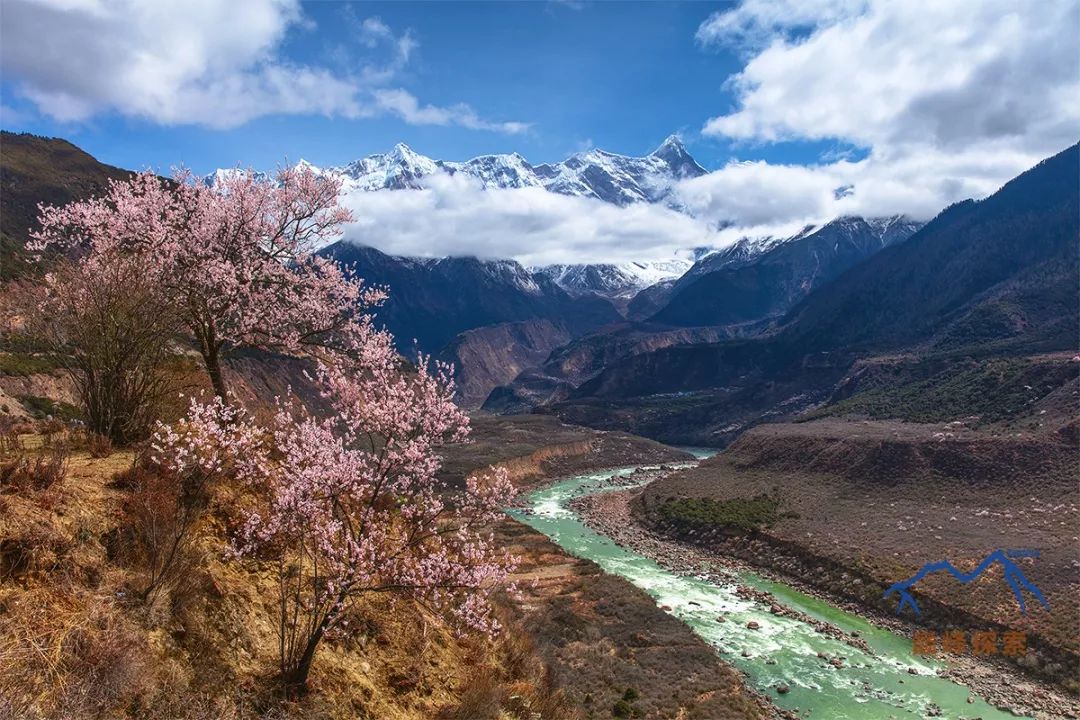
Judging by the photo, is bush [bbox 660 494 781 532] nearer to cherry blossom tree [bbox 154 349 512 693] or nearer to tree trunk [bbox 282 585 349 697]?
cherry blossom tree [bbox 154 349 512 693]

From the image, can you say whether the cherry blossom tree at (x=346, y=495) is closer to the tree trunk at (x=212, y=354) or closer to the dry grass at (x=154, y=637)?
the dry grass at (x=154, y=637)

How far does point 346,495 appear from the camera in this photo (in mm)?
10477

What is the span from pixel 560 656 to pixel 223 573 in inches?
1017

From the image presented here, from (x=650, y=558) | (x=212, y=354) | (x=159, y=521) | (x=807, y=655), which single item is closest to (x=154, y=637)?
(x=159, y=521)

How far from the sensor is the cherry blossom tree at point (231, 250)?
14.0 metres

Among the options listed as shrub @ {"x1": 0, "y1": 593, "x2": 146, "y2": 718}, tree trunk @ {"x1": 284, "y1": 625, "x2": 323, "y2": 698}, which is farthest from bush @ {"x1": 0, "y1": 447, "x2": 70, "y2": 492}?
tree trunk @ {"x1": 284, "y1": 625, "x2": 323, "y2": 698}

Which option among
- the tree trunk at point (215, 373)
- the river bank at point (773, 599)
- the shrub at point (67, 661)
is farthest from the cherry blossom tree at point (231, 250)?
the river bank at point (773, 599)

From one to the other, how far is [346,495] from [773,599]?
47970mm

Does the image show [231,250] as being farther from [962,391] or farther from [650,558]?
[962,391]

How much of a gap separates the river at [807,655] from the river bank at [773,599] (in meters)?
0.98

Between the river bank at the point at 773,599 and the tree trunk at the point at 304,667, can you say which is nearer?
the tree trunk at the point at 304,667

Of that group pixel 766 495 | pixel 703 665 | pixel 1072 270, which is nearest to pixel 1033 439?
pixel 766 495

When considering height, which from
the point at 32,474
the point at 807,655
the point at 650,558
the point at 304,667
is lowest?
the point at 650,558

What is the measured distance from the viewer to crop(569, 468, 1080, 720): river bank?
33.7 metres
